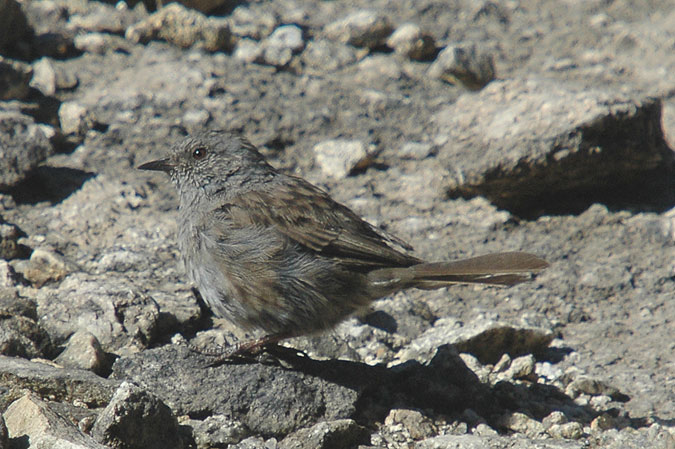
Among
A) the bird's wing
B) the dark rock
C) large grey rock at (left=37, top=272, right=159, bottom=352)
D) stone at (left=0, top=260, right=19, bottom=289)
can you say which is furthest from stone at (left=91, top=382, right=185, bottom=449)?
the dark rock

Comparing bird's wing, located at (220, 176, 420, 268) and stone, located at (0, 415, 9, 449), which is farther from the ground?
bird's wing, located at (220, 176, 420, 268)

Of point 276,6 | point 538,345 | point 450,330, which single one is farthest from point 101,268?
point 276,6

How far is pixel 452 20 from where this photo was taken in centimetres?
927

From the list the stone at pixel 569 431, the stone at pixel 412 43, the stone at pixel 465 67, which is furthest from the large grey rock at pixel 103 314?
the stone at pixel 412 43

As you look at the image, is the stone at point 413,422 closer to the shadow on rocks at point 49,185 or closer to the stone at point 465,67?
the shadow on rocks at point 49,185

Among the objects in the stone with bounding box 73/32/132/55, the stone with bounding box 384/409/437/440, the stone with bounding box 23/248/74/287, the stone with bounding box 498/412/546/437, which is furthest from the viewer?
the stone with bounding box 73/32/132/55

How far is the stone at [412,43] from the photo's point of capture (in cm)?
843

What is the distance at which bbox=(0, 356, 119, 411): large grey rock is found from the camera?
409cm

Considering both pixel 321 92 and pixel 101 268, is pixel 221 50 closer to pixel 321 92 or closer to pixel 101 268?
pixel 321 92

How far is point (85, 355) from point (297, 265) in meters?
1.30

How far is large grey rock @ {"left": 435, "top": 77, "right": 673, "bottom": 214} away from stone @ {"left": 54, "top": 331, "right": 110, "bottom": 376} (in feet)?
10.6

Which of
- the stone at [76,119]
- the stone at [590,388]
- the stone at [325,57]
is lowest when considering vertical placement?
the stone at [590,388]

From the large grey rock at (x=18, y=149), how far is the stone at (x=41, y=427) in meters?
2.73

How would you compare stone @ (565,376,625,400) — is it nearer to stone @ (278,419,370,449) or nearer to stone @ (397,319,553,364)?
stone @ (397,319,553,364)
